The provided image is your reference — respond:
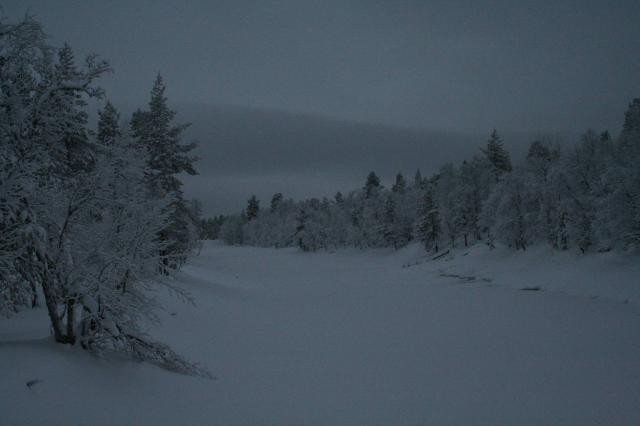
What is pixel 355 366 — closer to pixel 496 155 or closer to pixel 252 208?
pixel 496 155

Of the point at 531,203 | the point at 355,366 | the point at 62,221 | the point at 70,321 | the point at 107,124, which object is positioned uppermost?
the point at 107,124

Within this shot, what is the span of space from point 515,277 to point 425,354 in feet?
78.4

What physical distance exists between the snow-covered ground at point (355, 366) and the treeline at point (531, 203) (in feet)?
22.6

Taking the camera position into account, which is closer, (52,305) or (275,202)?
(52,305)

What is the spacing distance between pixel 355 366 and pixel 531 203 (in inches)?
1471

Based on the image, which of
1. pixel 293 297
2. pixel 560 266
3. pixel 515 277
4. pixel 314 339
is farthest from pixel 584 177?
pixel 314 339

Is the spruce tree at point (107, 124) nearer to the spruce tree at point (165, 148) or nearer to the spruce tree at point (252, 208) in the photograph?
the spruce tree at point (165, 148)

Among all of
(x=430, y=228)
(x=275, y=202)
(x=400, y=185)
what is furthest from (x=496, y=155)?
(x=275, y=202)

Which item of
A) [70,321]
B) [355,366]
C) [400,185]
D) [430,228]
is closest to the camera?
[70,321]

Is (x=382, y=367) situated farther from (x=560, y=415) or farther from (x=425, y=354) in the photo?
(x=560, y=415)

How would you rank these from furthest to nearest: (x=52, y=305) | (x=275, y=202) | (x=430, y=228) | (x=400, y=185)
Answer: (x=275, y=202)
(x=400, y=185)
(x=430, y=228)
(x=52, y=305)

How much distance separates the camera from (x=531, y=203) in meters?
40.2

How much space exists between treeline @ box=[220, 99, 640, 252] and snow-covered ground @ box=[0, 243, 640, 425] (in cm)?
687

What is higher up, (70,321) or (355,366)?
(70,321)
